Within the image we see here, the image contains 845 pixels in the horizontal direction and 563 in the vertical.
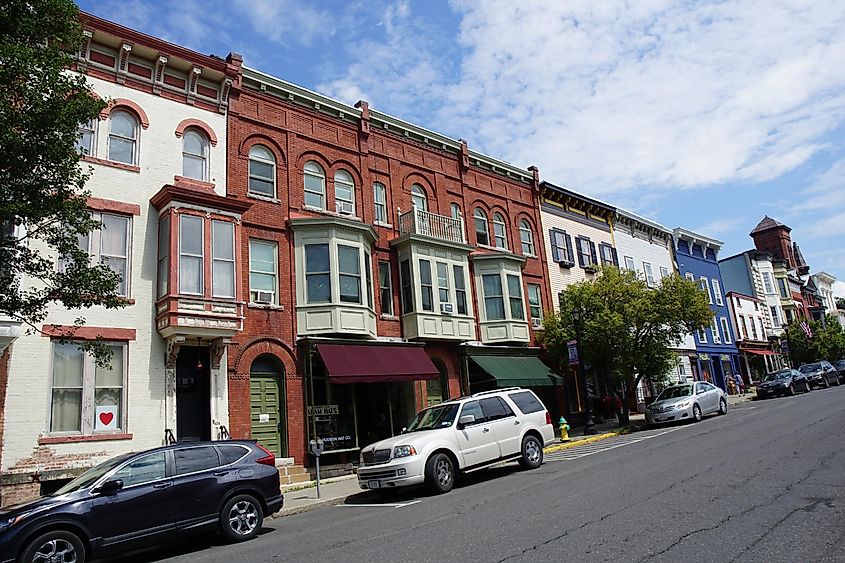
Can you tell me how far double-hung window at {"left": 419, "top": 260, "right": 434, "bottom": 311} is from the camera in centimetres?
2186

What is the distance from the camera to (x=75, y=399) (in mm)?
14281

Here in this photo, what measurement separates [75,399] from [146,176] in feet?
20.4

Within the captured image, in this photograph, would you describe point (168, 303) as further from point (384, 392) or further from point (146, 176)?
point (384, 392)

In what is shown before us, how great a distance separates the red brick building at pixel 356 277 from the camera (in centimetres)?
1805

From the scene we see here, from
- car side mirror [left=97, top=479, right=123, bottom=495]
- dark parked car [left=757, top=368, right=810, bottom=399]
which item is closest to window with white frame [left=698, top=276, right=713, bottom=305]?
dark parked car [left=757, top=368, right=810, bottom=399]

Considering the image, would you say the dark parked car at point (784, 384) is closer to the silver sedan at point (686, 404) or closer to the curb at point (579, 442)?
the silver sedan at point (686, 404)

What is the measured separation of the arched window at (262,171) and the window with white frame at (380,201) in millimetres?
4175

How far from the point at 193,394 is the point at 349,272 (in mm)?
6090

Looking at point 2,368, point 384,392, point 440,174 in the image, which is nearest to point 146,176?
point 2,368

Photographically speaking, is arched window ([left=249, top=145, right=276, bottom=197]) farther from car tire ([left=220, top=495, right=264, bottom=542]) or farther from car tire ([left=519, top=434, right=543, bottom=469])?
car tire ([left=220, top=495, right=264, bottom=542])

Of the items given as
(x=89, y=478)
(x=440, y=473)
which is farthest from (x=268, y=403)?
(x=89, y=478)

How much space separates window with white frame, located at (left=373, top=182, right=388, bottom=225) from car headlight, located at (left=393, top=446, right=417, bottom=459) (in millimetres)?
11925

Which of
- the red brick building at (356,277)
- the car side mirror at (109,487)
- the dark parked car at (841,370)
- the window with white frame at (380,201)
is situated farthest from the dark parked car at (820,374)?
the car side mirror at (109,487)

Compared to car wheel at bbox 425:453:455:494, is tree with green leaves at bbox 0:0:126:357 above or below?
above
